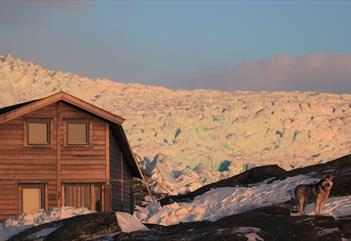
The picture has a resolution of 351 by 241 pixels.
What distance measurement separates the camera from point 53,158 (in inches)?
1618

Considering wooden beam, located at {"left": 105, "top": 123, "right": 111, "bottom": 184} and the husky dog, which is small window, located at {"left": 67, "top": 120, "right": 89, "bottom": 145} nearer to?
wooden beam, located at {"left": 105, "top": 123, "right": 111, "bottom": 184}

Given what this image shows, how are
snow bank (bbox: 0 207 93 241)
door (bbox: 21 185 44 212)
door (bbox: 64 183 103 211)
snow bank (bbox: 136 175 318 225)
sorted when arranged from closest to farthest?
snow bank (bbox: 0 207 93 241), snow bank (bbox: 136 175 318 225), door (bbox: 21 185 44 212), door (bbox: 64 183 103 211)

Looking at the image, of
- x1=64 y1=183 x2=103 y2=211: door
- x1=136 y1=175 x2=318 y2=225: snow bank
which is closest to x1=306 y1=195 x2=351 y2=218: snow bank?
x1=136 y1=175 x2=318 y2=225: snow bank

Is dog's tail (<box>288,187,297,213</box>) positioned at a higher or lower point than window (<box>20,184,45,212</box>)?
higher

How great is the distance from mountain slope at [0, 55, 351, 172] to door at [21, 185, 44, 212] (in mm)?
121227

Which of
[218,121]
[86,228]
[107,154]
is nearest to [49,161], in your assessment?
[107,154]

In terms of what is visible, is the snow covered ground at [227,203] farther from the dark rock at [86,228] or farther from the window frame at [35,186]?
the window frame at [35,186]

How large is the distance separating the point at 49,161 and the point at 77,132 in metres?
1.96

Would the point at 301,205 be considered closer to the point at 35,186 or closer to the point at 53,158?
the point at 53,158

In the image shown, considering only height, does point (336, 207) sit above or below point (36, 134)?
below

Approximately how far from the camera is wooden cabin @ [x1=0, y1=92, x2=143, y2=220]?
40.7 metres

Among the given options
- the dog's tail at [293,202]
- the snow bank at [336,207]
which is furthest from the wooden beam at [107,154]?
the snow bank at [336,207]

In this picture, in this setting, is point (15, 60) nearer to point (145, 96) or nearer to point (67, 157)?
point (145, 96)

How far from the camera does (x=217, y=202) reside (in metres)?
34.1
